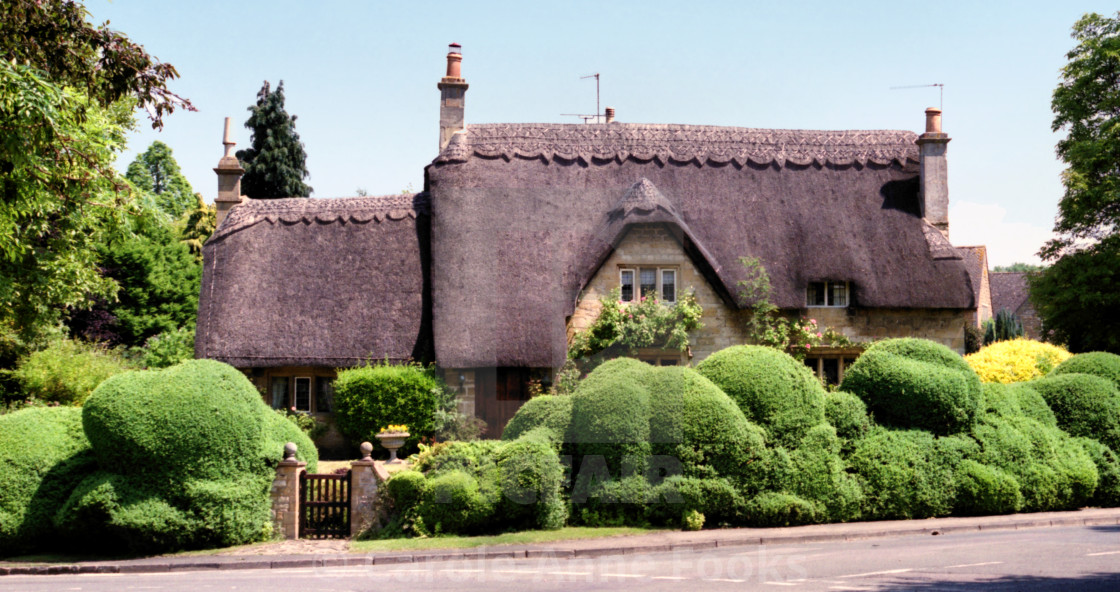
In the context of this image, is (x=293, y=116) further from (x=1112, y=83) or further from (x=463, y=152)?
(x=1112, y=83)

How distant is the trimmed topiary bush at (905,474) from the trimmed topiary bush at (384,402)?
9544 millimetres

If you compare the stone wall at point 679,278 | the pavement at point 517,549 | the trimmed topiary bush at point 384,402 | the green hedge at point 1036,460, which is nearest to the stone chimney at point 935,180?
the stone wall at point 679,278

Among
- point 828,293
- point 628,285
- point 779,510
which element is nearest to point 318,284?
point 628,285

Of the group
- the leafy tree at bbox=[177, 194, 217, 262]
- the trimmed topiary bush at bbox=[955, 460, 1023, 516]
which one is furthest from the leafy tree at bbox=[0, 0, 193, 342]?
the leafy tree at bbox=[177, 194, 217, 262]

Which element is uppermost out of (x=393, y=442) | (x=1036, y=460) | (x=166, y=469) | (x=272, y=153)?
(x=272, y=153)

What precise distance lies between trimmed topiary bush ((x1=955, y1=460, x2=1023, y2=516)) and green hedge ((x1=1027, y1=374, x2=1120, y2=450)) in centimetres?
250

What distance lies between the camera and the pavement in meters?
12.9

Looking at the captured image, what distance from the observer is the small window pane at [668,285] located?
22969mm

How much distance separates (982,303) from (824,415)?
103ft

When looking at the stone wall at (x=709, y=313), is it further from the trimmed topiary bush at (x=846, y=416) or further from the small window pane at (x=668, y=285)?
the trimmed topiary bush at (x=846, y=416)

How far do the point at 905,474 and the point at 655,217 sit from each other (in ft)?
29.6

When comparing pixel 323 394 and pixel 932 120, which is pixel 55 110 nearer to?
pixel 323 394

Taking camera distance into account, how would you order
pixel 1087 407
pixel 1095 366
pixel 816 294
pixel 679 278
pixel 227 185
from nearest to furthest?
pixel 1087 407, pixel 1095 366, pixel 679 278, pixel 816 294, pixel 227 185

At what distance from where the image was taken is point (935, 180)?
24828 millimetres
